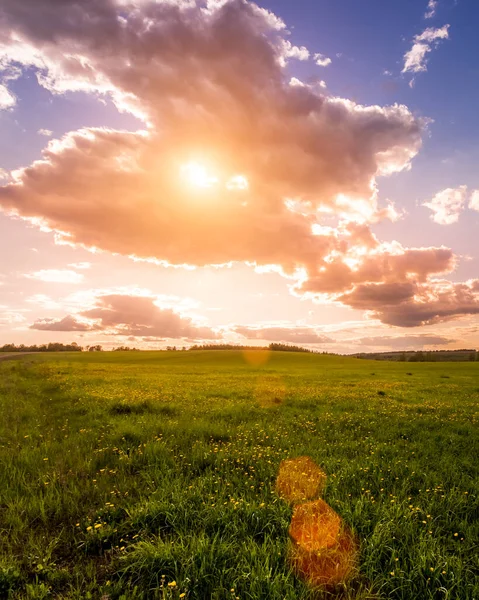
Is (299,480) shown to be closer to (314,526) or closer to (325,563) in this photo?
(314,526)

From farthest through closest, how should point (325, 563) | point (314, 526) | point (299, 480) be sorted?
point (299, 480)
point (314, 526)
point (325, 563)

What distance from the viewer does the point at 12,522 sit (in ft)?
19.0

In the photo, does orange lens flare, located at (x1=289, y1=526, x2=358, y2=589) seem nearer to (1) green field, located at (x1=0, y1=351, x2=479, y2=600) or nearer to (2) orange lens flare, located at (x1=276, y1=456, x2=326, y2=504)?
Answer: (1) green field, located at (x1=0, y1=351, x2=479, y2=600)

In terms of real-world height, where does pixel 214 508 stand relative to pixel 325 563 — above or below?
above

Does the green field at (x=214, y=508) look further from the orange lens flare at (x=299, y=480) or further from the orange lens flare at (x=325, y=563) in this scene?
the orange lens flare at (x=299, y=480)

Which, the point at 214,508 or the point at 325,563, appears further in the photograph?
the point at 214,508

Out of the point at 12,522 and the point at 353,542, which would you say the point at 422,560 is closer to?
the point at 353,542

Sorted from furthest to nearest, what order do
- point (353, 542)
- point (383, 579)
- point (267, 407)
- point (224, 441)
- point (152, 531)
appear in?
point (267, 407) < point (224, 441) < point (152, 531) < point (353, 542) < point (383, 579)

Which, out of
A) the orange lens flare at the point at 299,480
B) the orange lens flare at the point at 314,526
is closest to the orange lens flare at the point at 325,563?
the orange lens flare at the point at 314,526

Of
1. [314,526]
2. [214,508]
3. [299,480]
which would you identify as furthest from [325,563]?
[299,480]

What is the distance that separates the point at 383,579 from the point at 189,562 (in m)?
2.30

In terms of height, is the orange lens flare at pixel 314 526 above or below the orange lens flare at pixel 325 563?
above

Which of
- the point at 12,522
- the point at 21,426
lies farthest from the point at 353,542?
the point at 21,426

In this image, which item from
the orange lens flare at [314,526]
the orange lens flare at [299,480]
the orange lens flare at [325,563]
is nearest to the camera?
the orange lens flare at [325,563]
